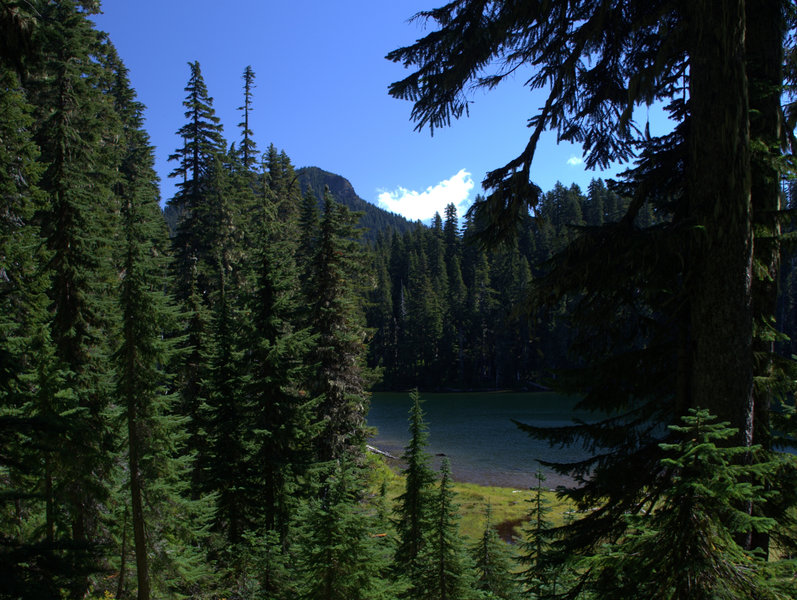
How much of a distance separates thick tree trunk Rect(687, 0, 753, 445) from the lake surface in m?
16.2

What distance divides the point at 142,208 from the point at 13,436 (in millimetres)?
7870

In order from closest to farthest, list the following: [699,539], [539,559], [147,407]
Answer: [699,539] < [539,559] < [147,407]

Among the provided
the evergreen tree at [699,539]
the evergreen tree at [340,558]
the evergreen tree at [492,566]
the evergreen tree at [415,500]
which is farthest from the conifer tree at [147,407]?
the evergreen tree at [699,539]

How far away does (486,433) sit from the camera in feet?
147

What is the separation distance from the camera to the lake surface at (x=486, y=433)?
33.5 meters

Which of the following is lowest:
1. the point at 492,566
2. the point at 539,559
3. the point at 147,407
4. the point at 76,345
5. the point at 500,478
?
the point at 500,478

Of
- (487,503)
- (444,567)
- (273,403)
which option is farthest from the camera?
(487,503)

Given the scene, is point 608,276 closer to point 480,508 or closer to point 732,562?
point 732,562

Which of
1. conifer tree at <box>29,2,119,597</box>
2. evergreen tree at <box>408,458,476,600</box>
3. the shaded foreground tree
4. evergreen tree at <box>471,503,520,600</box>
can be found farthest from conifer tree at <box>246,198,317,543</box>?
the shaded foreground tree

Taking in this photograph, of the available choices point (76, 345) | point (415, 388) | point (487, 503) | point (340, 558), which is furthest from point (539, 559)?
point (487, 503)

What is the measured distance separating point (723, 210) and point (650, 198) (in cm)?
170

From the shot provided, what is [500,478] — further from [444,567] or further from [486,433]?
[444,567]

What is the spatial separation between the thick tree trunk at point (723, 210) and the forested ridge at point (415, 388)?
0.02 metres

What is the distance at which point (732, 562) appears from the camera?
10.1ft
